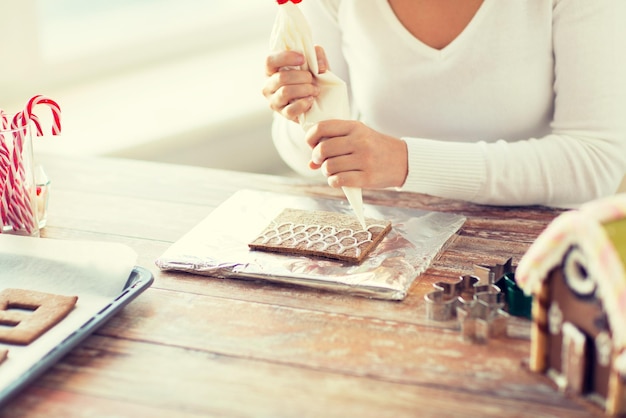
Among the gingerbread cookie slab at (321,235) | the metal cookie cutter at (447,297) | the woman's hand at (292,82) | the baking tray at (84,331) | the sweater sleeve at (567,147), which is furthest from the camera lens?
the sweater sleeve at (567,147)

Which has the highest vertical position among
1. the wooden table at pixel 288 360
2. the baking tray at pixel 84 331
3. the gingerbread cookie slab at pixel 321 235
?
the gingerbread cookie slab at pixel 321 235

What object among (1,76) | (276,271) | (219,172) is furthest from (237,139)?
(276,271)

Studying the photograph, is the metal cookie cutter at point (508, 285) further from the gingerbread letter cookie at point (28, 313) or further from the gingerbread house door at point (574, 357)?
the gingerbread letter cookie at point (28, 313)

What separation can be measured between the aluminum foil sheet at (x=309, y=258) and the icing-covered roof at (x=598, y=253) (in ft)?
0.88

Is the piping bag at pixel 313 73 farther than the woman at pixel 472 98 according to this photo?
No

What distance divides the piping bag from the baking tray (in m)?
0.34

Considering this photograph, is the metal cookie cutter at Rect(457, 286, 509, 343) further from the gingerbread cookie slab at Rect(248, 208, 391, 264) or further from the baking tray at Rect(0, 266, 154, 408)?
the baking tray at Rect(0, 266, 154, 408)

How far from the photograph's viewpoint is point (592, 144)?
1414 millimetres

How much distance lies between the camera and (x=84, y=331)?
952 mm

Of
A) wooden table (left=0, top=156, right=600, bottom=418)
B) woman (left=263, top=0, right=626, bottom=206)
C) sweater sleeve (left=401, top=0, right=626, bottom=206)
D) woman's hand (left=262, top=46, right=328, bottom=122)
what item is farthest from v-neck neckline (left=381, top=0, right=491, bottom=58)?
wooden table (left=0, top=156, right=600, bottom=418)

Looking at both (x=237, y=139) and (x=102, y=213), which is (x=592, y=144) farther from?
(x=237, y=139)

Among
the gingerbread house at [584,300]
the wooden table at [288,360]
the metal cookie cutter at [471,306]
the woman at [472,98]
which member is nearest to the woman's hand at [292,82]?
the woman at [472,98]

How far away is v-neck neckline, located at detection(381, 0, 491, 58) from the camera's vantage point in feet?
4.88

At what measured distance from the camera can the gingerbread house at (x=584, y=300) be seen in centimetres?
74
